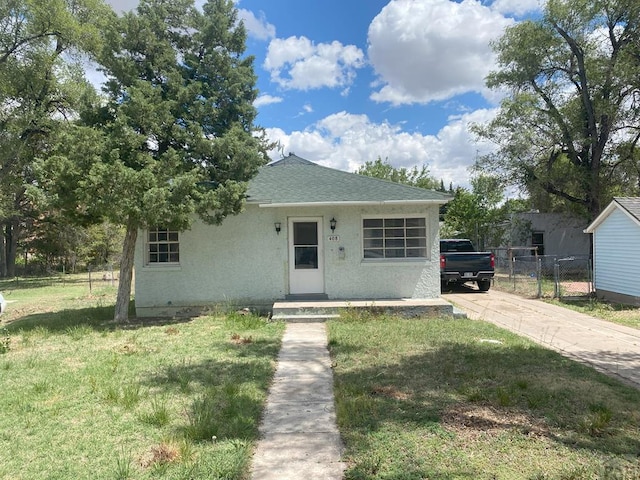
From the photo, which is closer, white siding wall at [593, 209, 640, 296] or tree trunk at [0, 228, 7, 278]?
white siding wall at [593, 209, 640, 296]

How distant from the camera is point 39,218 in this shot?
89.7 ft

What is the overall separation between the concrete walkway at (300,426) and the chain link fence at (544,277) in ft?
33.0

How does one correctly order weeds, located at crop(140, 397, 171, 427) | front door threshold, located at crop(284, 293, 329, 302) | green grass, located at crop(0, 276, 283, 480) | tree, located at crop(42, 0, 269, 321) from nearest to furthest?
green grass, located at crop(0, 276, 283, 480)
weeds, located at crop(140, 397, 171, 427)
tree, located at crop(42, 0, 269, 321)
front door threshold, located at crop(284, 293, 329, 302)

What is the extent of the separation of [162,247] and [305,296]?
13.1 ft

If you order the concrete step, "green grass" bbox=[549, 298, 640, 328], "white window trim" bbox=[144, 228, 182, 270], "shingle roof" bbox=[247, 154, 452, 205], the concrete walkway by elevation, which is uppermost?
"shingle roof" bbox=[247, 154, 452, 205]

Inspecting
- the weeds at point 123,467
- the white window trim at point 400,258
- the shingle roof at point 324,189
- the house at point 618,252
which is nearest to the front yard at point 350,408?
the weeds at point 123,467

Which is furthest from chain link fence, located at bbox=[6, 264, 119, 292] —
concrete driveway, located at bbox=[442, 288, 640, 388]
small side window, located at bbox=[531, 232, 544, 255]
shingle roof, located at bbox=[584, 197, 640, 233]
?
small side window, located at bbox=[531, 232, 544, 255]

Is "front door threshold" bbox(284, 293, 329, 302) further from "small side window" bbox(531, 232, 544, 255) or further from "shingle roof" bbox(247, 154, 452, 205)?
"small side window" bbox(531, 232, 544, 255)

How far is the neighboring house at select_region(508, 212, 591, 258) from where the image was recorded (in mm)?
25219

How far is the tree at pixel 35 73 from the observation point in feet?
64.2

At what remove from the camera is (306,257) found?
1130 cm

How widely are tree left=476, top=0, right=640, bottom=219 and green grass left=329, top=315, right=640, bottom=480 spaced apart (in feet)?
59.2

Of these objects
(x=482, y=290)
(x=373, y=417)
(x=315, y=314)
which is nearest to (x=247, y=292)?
(x=315, y=314)

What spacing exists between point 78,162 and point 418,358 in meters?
7.50
